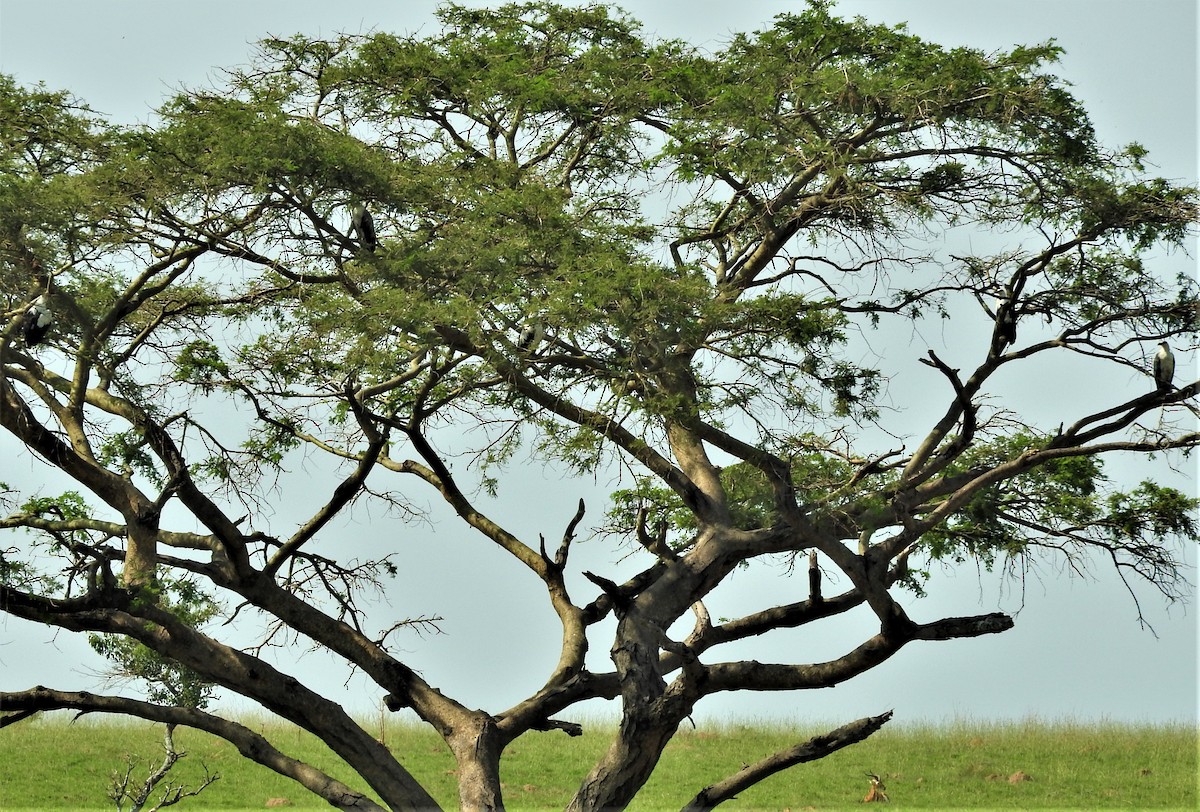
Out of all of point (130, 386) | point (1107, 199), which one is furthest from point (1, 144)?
point (1107, 199)

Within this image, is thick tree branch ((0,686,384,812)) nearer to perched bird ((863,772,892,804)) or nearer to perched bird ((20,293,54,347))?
perched bird ((20,293,54,347))

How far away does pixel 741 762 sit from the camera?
57.0ft

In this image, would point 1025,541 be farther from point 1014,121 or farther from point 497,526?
point 497,526

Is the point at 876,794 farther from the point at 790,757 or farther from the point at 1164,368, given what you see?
the point at 1164,368

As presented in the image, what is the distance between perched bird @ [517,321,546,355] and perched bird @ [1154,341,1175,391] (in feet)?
14.4

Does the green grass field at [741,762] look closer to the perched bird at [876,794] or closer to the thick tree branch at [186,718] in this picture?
the perched bird at [876,794]

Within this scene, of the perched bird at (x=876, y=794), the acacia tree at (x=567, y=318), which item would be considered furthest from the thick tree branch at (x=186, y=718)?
the perched bird at (x=876, y=794)

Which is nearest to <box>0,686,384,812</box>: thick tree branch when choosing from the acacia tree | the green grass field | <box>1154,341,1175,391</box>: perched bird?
the acacia tree

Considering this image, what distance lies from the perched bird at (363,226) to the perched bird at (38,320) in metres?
2.07

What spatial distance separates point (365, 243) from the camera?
382 inches

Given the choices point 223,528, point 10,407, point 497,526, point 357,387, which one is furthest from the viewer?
point 497,526

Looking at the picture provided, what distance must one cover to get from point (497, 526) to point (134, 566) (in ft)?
9.63

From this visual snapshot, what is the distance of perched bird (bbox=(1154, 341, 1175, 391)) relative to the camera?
9.76 m

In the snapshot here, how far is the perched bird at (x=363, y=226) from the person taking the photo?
9477 millimetres
